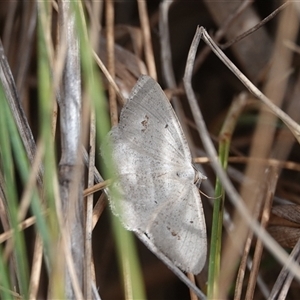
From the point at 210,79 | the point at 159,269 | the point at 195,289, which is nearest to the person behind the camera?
the point at 195,289

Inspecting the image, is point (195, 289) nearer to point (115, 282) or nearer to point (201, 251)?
point (201, 251)

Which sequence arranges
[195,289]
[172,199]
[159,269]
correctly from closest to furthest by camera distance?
1. [195,289]
2. [172,199]
3. [159,269]

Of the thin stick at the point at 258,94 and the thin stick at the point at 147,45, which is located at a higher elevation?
the thin stick at the point at 147,45

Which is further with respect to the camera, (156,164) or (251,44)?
(251,44)

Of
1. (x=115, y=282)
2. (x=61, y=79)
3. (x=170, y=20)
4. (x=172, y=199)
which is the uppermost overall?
(x=170, y=20)

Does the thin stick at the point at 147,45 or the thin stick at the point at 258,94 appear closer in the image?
the thin stick at the point at 258,94

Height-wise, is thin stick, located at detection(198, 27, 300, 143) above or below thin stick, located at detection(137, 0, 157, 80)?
below

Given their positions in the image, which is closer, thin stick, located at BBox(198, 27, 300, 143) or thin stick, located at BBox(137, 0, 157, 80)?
thin stick, located at BBox(198, 27, 300, 143)

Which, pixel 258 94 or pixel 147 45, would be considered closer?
pixel 258 94

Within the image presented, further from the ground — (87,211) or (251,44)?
(251,44)

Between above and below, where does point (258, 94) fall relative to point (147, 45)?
below

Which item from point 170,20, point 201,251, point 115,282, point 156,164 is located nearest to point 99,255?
point 115,282
